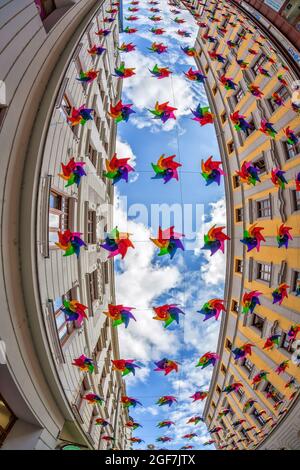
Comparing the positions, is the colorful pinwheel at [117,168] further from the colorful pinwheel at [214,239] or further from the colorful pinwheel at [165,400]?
the colorful pinwheel at [165,400]

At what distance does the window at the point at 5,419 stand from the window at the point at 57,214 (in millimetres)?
4877

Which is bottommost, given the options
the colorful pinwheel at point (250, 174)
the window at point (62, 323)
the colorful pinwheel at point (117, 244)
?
the window at point (62, 323)

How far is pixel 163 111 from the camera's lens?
27.0ft

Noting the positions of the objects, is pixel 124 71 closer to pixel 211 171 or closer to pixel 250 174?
pixel 211 171

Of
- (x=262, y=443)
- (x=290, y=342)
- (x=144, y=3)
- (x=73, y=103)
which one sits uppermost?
(x=144, y=3)

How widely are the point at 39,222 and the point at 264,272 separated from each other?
14.9 metres

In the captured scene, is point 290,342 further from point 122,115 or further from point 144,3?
point 144,3

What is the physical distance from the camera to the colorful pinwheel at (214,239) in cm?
786

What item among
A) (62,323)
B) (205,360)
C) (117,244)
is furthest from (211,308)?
(62,323)

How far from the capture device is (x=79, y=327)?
1088 centimetres

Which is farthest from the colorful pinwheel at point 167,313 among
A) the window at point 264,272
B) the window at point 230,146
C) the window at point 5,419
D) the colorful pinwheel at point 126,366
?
the window at point 230,146

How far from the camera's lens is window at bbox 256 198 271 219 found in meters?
16.1
